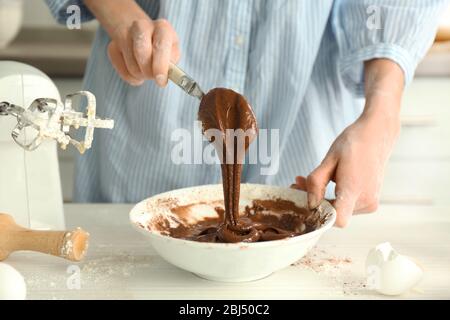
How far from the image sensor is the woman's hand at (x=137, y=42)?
3.61ft

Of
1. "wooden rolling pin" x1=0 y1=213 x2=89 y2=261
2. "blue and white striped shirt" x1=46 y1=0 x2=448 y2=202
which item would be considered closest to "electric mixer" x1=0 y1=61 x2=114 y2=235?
"wooden rolling pin" x1=0 y1=213 x2=89 y2=261

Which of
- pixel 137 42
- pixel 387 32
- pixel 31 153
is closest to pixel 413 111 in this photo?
pixel 387 32

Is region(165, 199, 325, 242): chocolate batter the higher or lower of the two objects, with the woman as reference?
lower

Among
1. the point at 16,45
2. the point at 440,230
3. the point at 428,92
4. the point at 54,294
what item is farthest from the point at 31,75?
the point at 428,92

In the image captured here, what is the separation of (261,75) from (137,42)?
325 millimetres

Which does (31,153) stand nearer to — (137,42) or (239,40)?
(137,42)

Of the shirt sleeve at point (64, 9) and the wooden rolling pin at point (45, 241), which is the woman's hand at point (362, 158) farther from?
the shirt sleeve at point (64, 9)

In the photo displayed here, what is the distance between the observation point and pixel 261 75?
1.37m

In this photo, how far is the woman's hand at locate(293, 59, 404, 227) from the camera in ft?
3.53

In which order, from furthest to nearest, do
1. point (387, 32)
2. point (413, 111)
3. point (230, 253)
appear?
point (413, 111), point (387, 32), point (230, 253)

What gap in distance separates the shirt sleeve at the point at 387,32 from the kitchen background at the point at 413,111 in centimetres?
93

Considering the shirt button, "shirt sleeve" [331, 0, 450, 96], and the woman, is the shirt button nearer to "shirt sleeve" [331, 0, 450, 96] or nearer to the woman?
the woman

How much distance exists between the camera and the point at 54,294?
37.8 inches

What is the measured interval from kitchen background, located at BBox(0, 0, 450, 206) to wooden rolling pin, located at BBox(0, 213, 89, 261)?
1.22 meters
